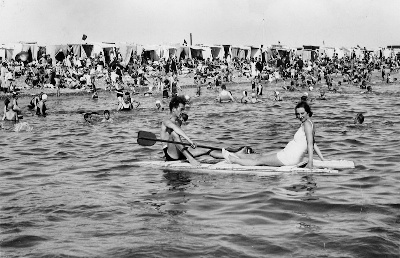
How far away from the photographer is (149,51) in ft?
182

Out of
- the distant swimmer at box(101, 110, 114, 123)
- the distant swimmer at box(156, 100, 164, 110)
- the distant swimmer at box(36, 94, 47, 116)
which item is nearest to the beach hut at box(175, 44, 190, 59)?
the distant swimmer at box(156, 100, 164, 110)

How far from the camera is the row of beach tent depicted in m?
46.6

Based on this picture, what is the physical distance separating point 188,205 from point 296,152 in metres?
2.89

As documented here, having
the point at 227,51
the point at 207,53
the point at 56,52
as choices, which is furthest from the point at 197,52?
the point at 56,52

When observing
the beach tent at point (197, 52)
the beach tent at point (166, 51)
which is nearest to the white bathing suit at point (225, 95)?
the beach tent at point (166, 51)

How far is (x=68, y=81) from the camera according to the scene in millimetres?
41188

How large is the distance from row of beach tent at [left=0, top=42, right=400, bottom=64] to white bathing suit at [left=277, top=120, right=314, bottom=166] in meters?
39.5

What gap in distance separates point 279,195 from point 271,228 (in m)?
1.91

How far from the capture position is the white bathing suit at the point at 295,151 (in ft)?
34.5

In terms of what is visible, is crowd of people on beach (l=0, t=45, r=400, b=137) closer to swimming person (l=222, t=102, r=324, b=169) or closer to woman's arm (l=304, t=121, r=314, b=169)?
swimming person (l=222, t=102, r=324, b=169)

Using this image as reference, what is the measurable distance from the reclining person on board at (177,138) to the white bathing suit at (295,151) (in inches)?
43.5

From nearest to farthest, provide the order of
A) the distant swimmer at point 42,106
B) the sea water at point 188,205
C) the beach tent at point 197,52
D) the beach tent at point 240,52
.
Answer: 1. the sea water at point 188,205
2. the distant swimmer at point 42,106
3. the beach tent at point 197,52
4. the beach tent at point 240,52

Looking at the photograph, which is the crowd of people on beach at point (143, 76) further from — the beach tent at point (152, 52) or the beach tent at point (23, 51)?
the beach tent at point (152, 52)

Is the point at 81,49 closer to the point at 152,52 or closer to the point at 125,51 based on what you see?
the point at 125,51
